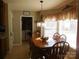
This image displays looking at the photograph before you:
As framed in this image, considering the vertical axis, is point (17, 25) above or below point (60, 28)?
above

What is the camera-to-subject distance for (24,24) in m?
10.5

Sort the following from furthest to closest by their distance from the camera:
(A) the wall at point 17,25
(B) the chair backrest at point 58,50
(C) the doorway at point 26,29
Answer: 1. (C) the doorway at point 26,29
2. (A) the wall at point 17,25
3. (B) the chair backrest at point 58,50

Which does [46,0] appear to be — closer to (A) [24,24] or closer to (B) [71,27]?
(B) [71,27]

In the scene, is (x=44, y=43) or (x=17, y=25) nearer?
(x=44, y=43)

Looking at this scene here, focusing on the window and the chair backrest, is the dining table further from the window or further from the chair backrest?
the window

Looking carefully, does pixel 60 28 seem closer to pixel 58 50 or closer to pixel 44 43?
pixel 44 43

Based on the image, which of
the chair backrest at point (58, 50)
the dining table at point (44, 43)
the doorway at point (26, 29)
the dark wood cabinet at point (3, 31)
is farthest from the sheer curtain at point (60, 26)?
the doorway at point (26, 29)

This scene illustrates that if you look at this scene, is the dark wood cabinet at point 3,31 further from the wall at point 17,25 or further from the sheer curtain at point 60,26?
the wall at point 17,25

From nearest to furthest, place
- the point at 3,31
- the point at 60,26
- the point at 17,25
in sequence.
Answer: the point at 3,31
the point at 60,26
the point at 17,25

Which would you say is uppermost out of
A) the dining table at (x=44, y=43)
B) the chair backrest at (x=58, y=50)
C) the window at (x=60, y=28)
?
the window at (x=60, y=28)

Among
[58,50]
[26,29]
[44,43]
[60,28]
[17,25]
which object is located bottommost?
[58,50]

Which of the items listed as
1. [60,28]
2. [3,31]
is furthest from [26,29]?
[3,31]

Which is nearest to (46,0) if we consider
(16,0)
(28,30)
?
(16,0)

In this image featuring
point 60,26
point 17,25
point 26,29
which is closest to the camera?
point 60,26
